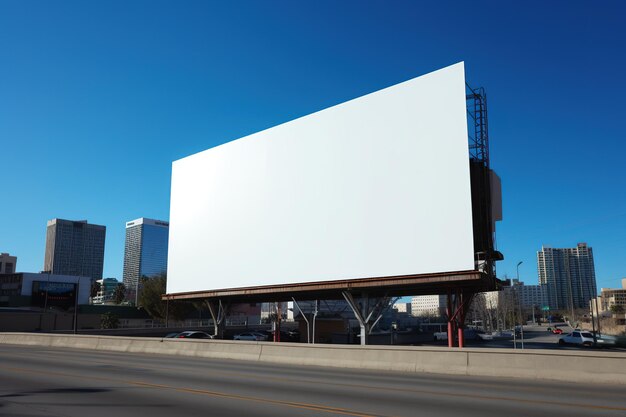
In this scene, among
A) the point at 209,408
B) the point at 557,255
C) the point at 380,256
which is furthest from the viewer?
the point at 557,255

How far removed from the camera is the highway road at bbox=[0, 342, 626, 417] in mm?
9641

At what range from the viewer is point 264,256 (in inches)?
1480

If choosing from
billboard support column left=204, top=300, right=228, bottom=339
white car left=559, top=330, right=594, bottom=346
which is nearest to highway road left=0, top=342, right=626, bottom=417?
billboard support column left=204, top=300, right=228, bottom=339

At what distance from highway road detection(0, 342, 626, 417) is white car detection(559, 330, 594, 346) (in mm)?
34049

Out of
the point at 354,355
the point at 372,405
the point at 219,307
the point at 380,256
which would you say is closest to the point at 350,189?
the point at 380,256

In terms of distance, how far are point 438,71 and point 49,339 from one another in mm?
33964

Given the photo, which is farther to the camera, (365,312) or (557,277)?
(557,277)

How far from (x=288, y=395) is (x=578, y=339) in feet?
139

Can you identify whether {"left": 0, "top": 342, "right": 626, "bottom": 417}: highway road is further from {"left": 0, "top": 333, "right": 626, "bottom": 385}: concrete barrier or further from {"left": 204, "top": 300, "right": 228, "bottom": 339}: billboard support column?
{"left": 204, "top": 300, "right": 228, "bottom": 339}: billboard support column

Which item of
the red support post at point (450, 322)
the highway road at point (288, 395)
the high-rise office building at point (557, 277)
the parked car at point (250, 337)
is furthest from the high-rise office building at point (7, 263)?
the highway road at point (288, 395)

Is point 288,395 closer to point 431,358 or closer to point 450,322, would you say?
point 431,358

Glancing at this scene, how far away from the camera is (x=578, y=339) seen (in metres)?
46.0

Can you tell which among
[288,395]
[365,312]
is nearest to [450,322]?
[365,312]

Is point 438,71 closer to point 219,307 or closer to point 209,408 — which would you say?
point 209,408
